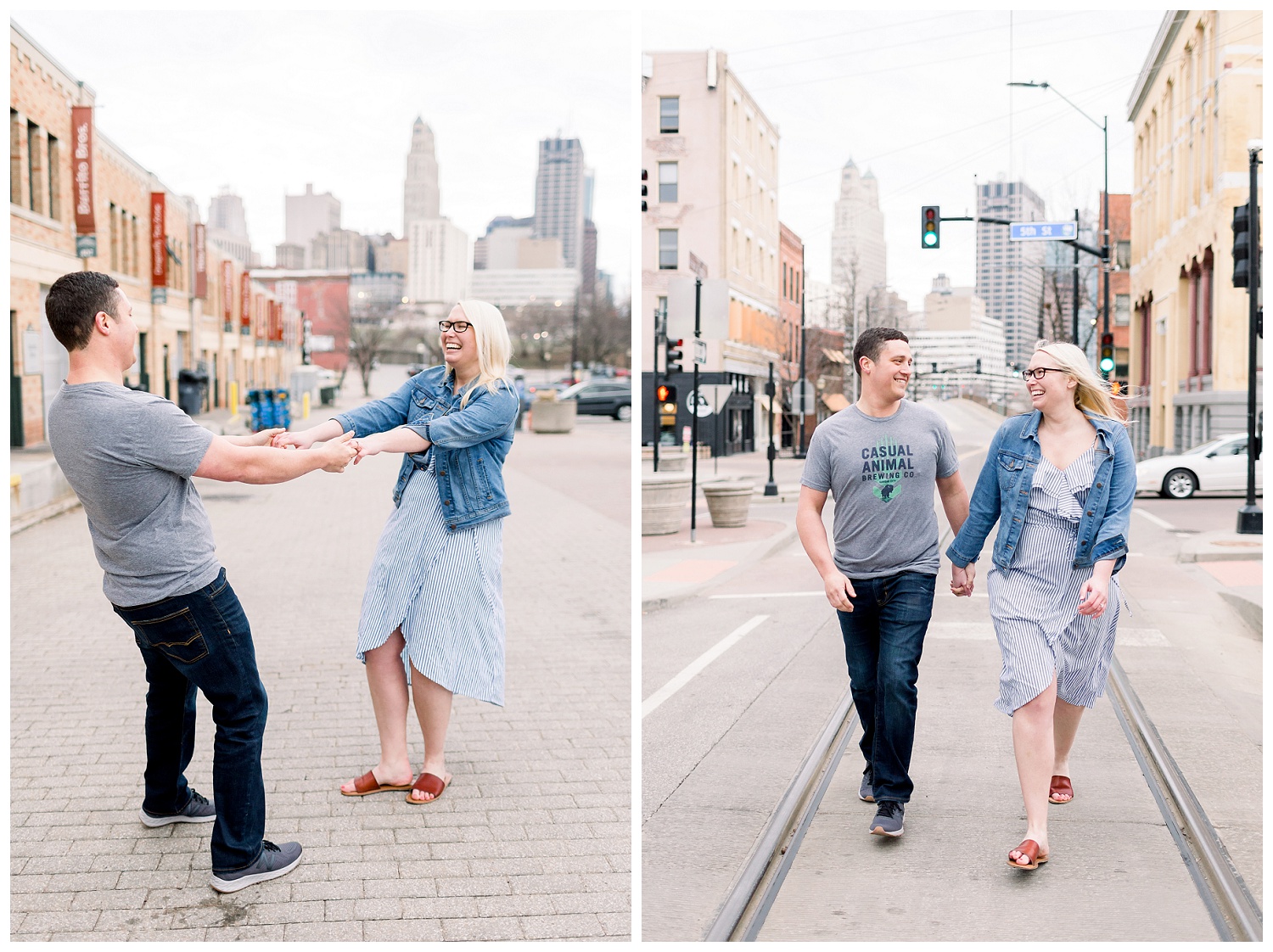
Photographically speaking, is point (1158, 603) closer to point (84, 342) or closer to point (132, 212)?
point (84, 342)

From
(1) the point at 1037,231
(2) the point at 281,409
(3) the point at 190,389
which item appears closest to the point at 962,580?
(1) the point at 1037,231

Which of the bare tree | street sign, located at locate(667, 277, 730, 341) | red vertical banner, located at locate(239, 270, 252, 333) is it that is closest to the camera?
street sign, located at locate(667, 277, 730, 341)

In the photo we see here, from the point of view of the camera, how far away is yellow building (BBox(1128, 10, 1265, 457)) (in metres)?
26.4

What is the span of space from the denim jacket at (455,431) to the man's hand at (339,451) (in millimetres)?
238

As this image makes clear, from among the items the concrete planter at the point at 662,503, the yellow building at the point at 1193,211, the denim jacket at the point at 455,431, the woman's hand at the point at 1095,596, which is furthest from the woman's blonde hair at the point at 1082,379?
the yellow building at the point at 1193,211

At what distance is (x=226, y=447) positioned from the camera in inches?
150

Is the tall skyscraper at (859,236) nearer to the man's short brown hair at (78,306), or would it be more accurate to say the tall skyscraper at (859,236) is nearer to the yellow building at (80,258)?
the yellow building at (80,258)

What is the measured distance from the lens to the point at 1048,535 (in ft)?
13.7

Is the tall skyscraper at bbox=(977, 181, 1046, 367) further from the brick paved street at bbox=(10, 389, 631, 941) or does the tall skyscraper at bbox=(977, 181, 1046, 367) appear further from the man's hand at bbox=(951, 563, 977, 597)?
the man's hand at bbox=(951, 563, 977, 597)

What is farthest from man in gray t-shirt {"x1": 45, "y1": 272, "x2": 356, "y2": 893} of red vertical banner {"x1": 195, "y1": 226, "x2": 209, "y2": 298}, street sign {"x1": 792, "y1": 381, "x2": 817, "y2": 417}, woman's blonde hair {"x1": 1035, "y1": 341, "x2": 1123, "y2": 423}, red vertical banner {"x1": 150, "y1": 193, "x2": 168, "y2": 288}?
red vertical banner {"x1": 195, "y1": 226, "x2": 209, "y2": 298}

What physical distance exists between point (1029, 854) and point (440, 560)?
239cm

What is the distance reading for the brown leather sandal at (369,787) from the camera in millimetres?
4922

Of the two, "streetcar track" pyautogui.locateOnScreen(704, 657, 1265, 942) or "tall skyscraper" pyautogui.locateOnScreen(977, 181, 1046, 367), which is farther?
"tall skyscraper" pyautogui.locateOnScreen(977, 181, 1046, 367)

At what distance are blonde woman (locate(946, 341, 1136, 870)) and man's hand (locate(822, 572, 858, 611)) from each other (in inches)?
16.0
